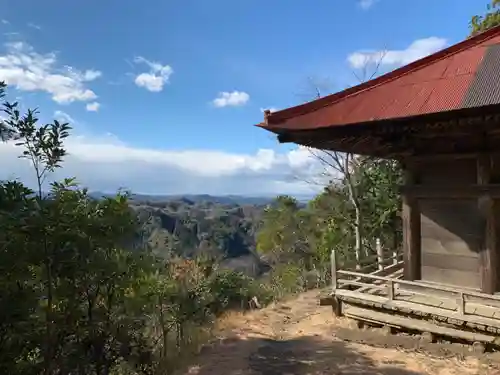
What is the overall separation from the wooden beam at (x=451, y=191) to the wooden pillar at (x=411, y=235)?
0.37 ft

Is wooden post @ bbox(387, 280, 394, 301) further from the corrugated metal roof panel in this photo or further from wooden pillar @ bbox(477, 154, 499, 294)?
the corrugated metal roof panel

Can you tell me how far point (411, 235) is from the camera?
313 inches

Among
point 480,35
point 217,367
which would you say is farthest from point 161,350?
point 480,35

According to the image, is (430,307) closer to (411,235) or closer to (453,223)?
Result: (411,235)

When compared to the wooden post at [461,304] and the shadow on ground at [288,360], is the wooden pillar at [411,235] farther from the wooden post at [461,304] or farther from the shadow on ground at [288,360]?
the shadow on ground at [288,360]

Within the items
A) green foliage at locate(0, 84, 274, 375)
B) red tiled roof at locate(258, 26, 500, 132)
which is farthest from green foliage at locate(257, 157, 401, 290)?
green foliage at locate(0, 84, 274, 375)

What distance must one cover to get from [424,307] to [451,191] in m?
2.05

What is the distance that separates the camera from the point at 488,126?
21.0 ft

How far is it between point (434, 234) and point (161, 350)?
5.61 m

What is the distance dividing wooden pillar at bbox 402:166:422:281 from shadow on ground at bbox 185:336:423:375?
1.90m

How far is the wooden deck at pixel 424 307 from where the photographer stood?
6539 millimetres

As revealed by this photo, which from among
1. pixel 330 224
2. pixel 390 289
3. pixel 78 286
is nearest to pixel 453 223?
pixel 390 289

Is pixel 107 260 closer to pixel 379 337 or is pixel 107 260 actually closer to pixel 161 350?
pixel 161 350

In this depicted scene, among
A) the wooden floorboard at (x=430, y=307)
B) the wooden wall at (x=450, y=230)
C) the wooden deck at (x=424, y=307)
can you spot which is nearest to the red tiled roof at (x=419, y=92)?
the wooden wall at (x=450, y=230)
